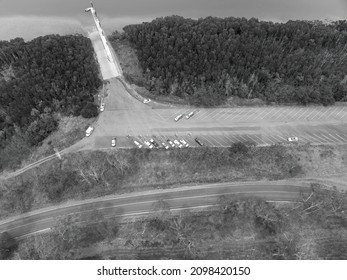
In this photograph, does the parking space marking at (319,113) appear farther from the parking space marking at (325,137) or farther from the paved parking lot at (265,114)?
the parking space marking at (325,137)

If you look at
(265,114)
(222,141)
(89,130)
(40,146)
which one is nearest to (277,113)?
(265,114)

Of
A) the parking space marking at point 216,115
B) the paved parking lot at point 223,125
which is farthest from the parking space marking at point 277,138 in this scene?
the parking space marking at point 216,115

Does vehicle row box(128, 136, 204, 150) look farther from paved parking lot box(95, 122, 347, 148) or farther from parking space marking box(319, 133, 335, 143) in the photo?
parking space marking box(319, 133, 335, 143)

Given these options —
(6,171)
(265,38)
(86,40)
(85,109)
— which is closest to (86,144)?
(85,109)

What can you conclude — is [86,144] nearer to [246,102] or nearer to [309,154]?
[246,102]

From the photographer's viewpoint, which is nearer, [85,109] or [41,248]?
[41,248]

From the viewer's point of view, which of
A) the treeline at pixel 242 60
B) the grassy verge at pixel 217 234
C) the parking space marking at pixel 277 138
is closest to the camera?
the grassy verge at pixel 217 234

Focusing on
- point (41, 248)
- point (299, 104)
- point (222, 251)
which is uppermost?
point (299, 104)
